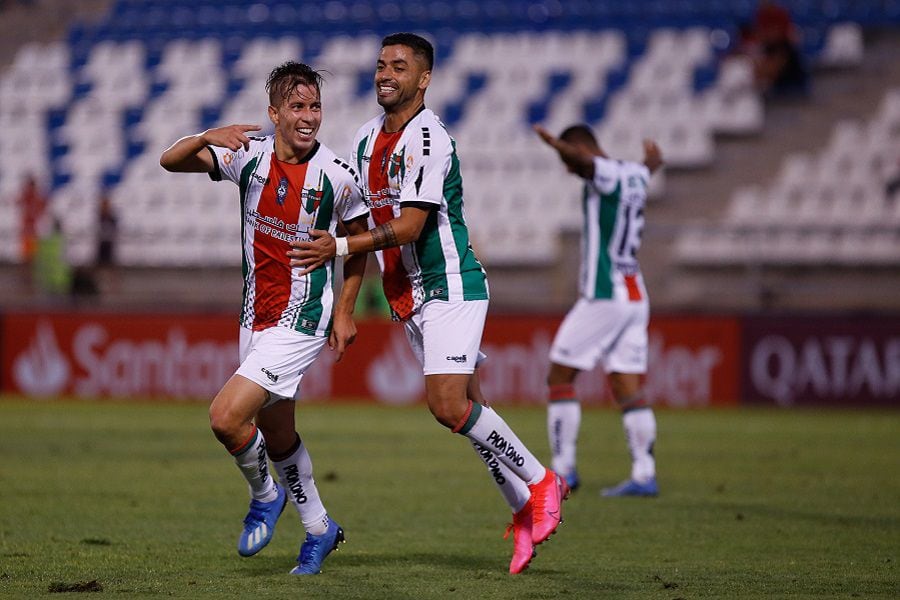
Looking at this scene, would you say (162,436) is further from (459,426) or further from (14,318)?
(459,426)

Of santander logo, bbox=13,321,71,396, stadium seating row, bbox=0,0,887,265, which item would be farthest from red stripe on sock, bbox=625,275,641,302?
santander logo, bbox=13,321,71,396

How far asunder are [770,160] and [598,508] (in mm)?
13647

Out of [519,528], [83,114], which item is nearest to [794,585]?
[519,528]

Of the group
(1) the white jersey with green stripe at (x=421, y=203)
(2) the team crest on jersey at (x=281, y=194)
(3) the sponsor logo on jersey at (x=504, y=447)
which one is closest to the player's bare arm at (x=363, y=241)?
(1) the white jersey with green stripe at (x=421, y=203)

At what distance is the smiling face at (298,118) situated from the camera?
6.45 metres

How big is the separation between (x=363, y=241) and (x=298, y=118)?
66cm

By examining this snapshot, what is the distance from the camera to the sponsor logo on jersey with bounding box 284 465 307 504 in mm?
6711

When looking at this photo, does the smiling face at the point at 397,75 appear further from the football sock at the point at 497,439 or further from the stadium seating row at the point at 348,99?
the stadium seating row at the point at 348,99

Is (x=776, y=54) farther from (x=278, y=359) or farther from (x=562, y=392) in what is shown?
(x=278, y=359)

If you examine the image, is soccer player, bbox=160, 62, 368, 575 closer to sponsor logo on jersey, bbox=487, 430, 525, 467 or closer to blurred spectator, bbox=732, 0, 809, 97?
sponsor logo on jersey, bbox=487, 430, 525, 467

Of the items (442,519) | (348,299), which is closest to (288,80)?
(348,299)

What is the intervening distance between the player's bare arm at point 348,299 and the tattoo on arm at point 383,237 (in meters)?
0.20

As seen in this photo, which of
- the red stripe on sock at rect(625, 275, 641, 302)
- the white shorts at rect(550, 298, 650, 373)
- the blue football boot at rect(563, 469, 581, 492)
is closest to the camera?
the blue football boot at rect(563, 469, 581, 492)

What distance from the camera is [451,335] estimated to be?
6594 mm
